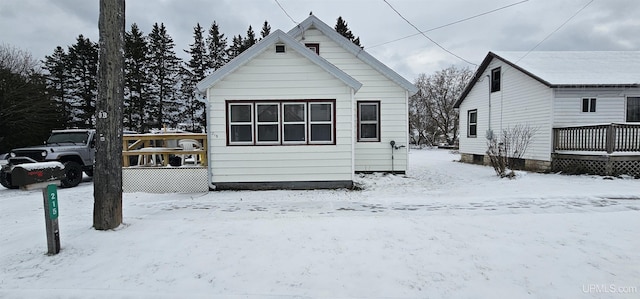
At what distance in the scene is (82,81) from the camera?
1196 inches

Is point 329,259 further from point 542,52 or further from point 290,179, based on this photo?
point 542,52

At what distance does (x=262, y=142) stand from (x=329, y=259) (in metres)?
5.15

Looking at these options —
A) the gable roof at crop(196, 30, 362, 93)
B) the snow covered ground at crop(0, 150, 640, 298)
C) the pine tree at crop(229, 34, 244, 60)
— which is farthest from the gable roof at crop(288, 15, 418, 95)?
the pine tree at crop(229, 34, 244, 60)

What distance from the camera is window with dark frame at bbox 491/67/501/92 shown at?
48.4 ft

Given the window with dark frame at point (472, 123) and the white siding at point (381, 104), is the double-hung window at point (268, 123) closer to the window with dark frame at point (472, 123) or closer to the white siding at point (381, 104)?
the white siding at point (381, 104)

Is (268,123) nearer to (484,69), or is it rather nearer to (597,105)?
(597,105)

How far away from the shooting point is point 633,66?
12.5 meters

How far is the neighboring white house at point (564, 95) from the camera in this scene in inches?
443

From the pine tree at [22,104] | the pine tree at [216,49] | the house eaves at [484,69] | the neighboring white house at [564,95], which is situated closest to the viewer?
the neighboring white house at [564,95]

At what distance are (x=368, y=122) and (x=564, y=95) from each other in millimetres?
7839

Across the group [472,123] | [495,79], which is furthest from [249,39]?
[495,79]

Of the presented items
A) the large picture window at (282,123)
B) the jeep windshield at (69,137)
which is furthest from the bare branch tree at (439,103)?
the jeep windshield at (69,137)

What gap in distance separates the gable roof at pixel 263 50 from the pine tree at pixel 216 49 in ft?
91.8

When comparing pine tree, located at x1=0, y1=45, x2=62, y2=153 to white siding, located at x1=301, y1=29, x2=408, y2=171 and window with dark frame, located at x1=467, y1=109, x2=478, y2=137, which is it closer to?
white siding, located at x1=301, y1=29, x2=408, y2=171
